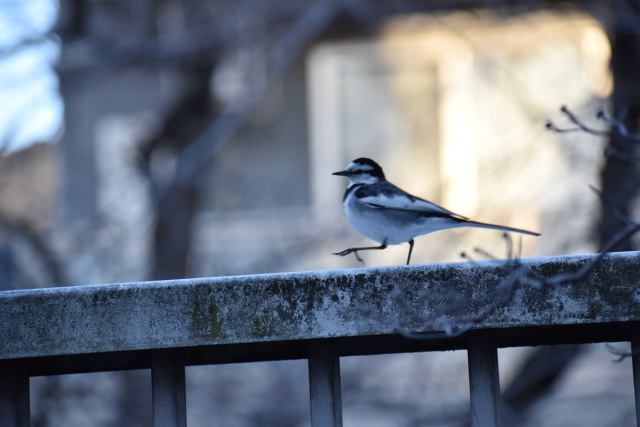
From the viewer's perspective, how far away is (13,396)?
6.75ft

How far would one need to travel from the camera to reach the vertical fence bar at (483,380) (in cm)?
199

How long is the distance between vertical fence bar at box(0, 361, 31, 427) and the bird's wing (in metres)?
1.95

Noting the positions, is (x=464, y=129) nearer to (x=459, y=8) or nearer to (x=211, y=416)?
(x=459, y=8)

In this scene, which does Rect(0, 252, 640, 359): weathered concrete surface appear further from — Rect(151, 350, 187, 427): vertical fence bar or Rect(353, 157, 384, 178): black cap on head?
Rect(353, 157, 384, 178): black cap on head

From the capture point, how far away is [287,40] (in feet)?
23.8

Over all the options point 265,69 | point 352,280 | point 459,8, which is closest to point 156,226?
point 265,69

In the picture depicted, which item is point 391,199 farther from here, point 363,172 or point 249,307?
point 249,307

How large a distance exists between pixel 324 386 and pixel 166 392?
416mm

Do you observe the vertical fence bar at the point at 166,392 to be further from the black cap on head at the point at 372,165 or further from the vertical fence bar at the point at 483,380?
the black cap on head at the point at 372,165

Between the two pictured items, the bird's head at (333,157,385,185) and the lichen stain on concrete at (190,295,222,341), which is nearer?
the lichen stain on concrete at (190,295,222,341)

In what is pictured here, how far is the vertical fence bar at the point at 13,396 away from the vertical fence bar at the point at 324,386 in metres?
0.77

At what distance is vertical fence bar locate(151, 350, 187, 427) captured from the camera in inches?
79.7

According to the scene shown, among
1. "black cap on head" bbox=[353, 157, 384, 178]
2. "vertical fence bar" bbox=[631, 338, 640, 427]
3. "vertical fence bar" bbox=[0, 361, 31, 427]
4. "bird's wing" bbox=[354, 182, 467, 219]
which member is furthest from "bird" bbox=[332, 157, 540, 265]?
"vertical fence bar" bbox=[0, 361, 31, 427]

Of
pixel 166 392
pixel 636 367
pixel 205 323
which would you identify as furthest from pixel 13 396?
pixel 636 367
